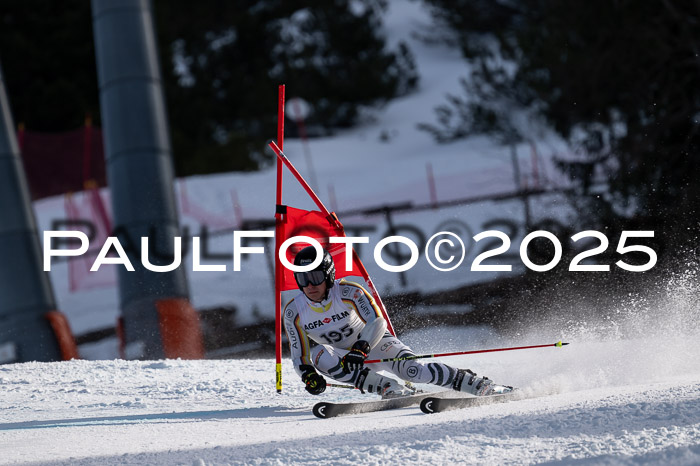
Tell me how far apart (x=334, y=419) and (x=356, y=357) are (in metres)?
0.54

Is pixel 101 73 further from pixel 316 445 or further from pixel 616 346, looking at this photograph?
pixel 316 445

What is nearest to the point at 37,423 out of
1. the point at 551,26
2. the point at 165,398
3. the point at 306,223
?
the point at 165,398

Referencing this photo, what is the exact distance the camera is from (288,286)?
23.3 ft

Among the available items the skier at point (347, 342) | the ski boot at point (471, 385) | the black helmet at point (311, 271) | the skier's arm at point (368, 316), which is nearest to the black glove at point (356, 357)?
the skier at point (347, 342)

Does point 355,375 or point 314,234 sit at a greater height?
point 314,234

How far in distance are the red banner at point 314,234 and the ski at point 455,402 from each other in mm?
1346

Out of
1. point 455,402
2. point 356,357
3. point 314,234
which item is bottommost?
point 455,402

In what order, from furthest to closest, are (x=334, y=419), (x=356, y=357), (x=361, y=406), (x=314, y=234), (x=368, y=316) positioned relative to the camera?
(x=314, y=234) → (x=368, y=316) → (x=356, y=357) → (x=361, y=406) → (x=334, y=419)

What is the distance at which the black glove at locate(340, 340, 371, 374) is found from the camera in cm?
656

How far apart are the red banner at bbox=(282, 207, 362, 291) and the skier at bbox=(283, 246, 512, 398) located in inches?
11.4

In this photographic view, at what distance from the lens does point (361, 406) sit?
21.1 ft

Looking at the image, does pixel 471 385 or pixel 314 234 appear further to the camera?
pixel 314 234

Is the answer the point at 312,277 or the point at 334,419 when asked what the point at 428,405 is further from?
the point at 312,277

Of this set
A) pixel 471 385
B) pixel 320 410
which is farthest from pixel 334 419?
pixel 471 385
